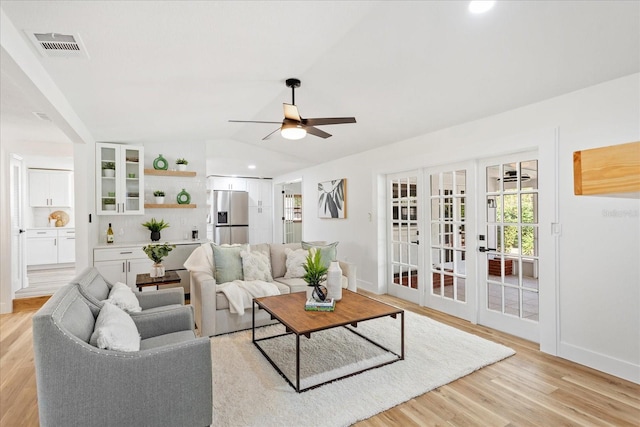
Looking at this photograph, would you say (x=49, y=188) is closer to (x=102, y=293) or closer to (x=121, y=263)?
(x=121, y=263)

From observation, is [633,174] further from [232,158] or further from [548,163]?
[232,158]

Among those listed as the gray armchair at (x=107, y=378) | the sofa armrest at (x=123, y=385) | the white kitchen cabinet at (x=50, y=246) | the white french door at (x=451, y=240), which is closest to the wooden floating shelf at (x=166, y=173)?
the white kitchen cabinet at (x=50, y=246)

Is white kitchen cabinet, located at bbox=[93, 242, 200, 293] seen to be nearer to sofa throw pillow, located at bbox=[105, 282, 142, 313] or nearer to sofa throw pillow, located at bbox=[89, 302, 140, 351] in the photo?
sofa throw pillow, located at bbox=[105, 282, 142, 313]

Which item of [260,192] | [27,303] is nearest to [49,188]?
[27,303]

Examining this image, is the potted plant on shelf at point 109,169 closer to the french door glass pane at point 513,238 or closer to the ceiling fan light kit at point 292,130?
the ceiling fan light kit at point 292,130

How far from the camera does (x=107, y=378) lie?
1544mm

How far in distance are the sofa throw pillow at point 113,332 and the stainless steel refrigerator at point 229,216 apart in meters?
6.01

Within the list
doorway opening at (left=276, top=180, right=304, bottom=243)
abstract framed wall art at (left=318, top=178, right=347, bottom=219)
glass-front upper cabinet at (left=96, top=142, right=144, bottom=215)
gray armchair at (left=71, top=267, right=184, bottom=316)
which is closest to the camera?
gray armchair at (left=71, top=267, right=184, bottom=316)

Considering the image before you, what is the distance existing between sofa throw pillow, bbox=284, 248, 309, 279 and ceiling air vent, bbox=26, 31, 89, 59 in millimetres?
2868

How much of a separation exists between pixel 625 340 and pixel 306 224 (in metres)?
5.17

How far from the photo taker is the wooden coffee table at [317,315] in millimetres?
2395

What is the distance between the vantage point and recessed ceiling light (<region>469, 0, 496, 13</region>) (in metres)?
2.00

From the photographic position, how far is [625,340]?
97.7 inches

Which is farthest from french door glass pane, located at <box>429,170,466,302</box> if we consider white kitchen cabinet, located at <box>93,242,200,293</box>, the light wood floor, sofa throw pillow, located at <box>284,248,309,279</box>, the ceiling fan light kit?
white kitchen cabinet, located at <box>93,242,200,293</box>
